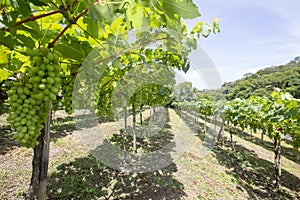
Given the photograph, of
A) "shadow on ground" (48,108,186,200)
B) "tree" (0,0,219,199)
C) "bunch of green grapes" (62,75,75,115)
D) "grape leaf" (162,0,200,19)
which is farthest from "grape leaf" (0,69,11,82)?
"shadow on ground" (48,108,186,200)

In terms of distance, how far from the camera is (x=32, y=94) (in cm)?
106

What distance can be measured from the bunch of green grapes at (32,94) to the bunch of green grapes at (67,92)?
0.66 meters

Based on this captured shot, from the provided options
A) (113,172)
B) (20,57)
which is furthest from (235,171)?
(20,57)

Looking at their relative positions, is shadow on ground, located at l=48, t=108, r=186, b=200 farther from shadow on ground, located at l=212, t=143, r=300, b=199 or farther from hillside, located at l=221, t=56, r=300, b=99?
hillside, located at l=221, t=56, r=300, b=99

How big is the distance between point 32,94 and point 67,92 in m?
0.76

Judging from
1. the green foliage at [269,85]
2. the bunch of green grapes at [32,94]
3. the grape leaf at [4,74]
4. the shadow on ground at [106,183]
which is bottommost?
the shadow on ground at [106,183]

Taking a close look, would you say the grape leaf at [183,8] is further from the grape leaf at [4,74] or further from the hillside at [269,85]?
the hillside at [269,85]

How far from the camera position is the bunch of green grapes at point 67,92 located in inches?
68.4

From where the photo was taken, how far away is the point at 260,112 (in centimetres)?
842

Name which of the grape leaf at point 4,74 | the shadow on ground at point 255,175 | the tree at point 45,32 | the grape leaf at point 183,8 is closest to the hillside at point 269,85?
the shadow on ground at point 255,175

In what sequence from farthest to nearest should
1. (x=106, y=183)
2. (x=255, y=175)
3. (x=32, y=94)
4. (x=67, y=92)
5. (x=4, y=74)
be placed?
1. (x=255, y=175)
2. (x=106, y=183)
3. (x=67, y=92)
4. (x=4, y=74)
5. (x=32, y=94)

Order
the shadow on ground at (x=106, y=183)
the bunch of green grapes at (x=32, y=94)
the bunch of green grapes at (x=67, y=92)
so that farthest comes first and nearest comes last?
the shadow on ground at (x=106, y=183) < the bunch of green grapes at (x=67, y=92) < the bunch of green grapes at (x=32, y=94)

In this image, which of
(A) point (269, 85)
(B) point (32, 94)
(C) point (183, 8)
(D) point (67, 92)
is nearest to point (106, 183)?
(D) point (67, 92)

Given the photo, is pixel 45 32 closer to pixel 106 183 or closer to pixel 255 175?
pixel 106 183
